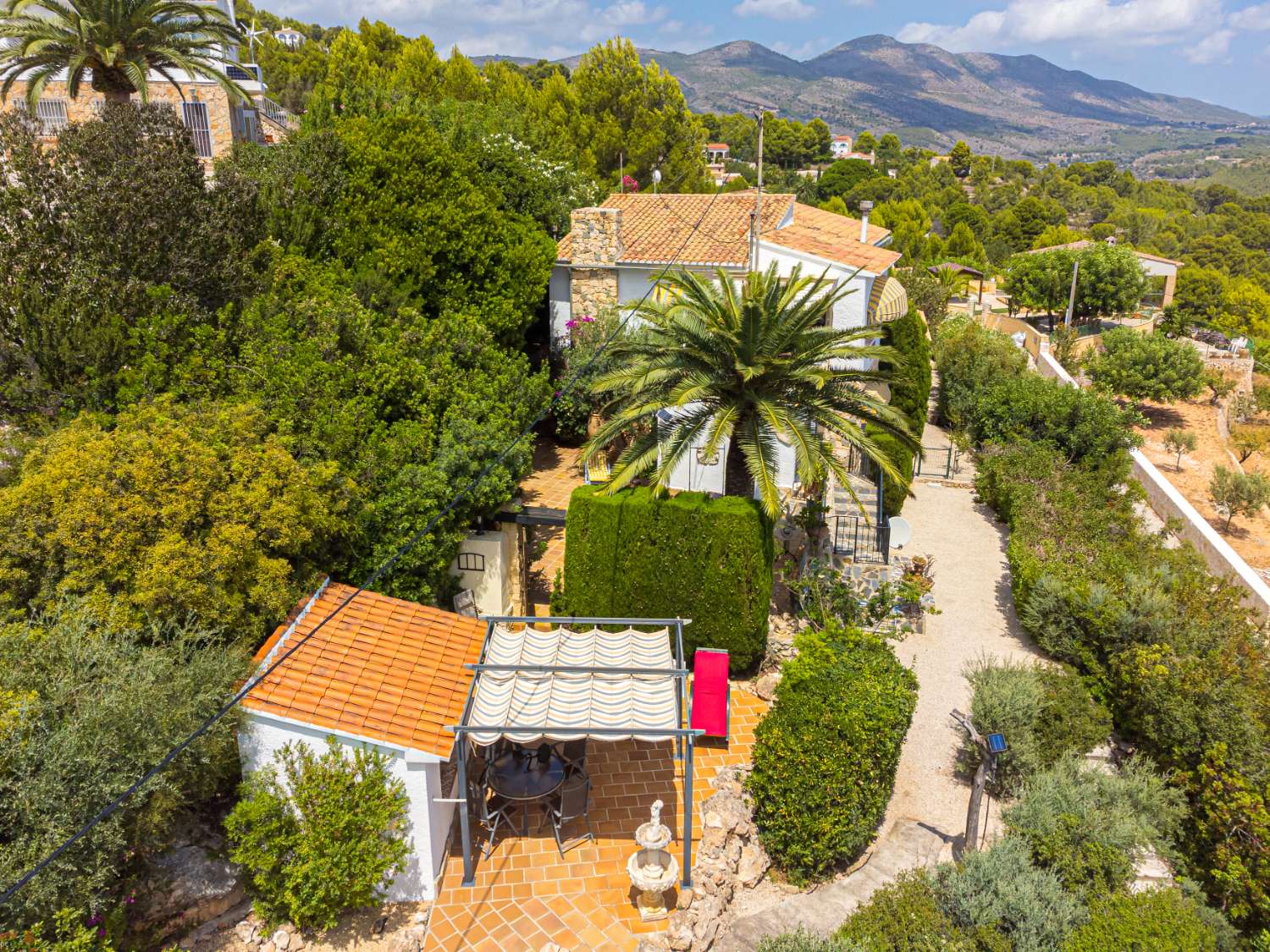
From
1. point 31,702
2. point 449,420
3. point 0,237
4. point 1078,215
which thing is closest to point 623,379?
point 449,420

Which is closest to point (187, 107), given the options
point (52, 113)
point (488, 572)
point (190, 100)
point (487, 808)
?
point (190, 100)

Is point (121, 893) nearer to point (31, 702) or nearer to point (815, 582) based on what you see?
point (31, 702)

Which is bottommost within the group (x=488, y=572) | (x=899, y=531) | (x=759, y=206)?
(x=488, y=572)

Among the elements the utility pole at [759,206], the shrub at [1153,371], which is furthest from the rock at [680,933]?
the shrub at [1153,371]

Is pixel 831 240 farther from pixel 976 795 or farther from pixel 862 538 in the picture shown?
pixel 976 795

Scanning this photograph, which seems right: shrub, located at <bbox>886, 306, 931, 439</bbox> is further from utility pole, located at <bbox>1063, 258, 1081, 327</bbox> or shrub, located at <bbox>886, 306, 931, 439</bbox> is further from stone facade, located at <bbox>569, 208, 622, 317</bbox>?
utility pole, located at <bbox>1063, 258, 1081, 327</bbox>

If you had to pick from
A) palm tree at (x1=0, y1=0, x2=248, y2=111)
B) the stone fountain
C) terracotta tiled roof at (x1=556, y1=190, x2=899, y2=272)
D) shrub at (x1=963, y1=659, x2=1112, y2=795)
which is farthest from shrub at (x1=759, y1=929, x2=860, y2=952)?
palm tree at (x1=0, y1=0, x2=248, y2=111)

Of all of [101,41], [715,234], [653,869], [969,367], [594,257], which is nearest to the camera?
[653,869]
